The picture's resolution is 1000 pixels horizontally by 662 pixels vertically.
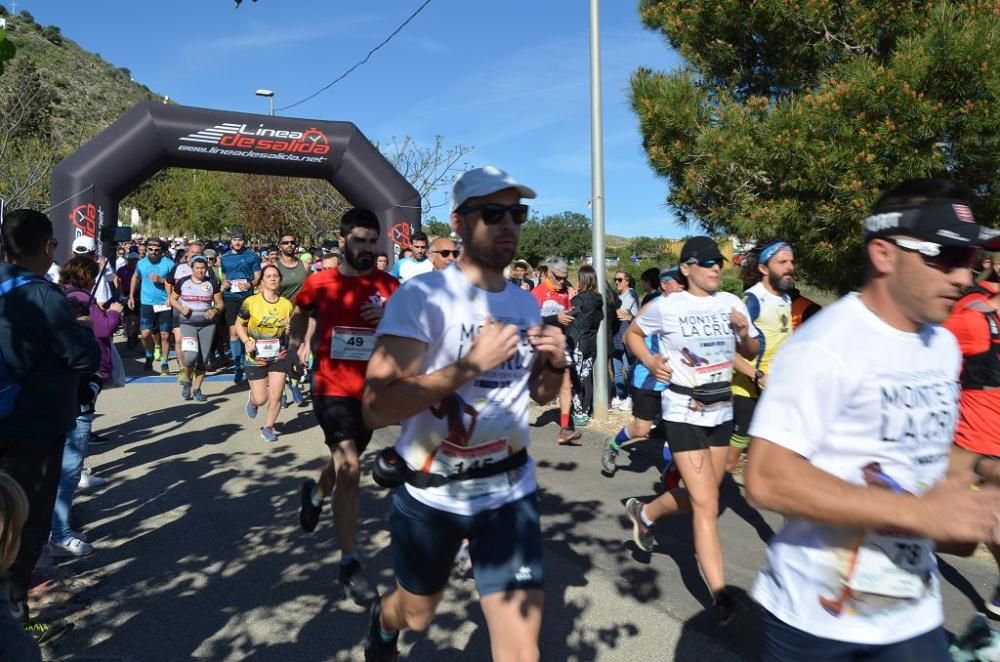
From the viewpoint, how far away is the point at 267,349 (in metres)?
8.16

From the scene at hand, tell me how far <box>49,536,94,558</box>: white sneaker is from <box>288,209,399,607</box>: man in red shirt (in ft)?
4.79

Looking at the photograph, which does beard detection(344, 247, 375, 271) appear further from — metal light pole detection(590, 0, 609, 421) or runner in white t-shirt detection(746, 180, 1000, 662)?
metal light pole detection(590, 0, 609, 421)

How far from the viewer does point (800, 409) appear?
174 centimetres

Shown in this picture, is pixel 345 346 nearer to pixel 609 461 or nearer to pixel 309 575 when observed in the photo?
pixel 309 575

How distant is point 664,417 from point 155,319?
1071 cm

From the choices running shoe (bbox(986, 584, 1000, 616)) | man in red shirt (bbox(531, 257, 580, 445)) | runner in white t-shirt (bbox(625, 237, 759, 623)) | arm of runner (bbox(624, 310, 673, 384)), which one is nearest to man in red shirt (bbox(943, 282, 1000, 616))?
running shoe (bbox(986, 584, 1000, 616))

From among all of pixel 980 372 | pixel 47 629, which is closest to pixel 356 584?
pixel 47 629

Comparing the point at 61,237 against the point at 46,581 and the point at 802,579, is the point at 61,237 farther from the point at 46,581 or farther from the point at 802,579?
the point at 802,579

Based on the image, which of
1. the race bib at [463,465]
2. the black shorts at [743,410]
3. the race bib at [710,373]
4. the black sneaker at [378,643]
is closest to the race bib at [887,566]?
the race bib at [463,465]

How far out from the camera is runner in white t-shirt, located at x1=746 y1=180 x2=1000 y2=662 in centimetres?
Result: 174

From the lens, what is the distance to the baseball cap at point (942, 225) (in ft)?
5.65

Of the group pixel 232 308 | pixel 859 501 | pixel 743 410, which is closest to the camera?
pixel 859 501

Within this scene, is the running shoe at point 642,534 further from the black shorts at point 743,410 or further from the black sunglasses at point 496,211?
the black sunglasses at point 496,211

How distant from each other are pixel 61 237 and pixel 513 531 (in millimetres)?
13382
